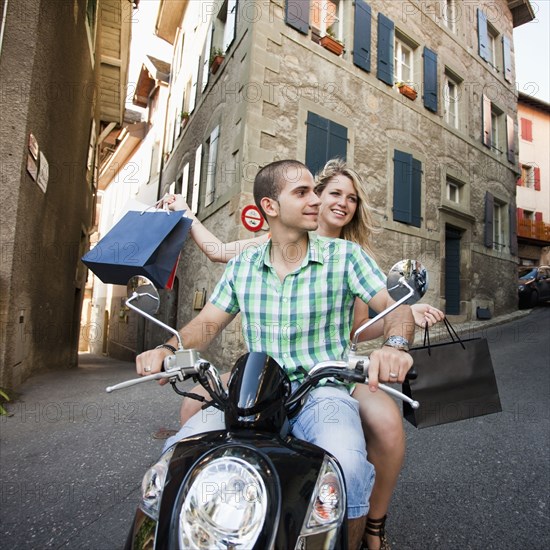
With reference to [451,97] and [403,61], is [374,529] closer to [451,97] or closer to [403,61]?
[403,61]

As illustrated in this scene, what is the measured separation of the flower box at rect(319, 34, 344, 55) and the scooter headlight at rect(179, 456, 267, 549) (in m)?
9.47

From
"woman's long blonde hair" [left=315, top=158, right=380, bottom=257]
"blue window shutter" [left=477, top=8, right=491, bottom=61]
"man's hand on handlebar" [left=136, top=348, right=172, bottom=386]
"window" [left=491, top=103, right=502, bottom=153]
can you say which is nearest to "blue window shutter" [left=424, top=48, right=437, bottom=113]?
"blue window shutter" [left=477, top=8, right=491, bottom=61]

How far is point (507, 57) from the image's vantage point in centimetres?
1473

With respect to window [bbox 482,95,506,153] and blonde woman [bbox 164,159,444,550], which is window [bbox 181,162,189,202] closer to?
window [bbox 482,95,506,153]

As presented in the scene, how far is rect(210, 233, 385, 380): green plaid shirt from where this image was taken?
5.09 ft

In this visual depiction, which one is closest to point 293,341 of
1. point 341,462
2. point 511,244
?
point 341,462

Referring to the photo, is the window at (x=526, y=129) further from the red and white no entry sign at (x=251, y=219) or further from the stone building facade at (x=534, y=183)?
the red and white no entry sign at (x=251, y=219)

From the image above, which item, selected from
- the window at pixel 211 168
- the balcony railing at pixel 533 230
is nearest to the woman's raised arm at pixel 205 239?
the window at pixel 211 168

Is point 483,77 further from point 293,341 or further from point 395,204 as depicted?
point 293,341

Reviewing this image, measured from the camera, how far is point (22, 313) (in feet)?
18.6

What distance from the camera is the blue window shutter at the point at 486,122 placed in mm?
13174

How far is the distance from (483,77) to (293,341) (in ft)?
49.3

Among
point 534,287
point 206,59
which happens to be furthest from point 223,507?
point 534,287

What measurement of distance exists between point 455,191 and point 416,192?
103 inches
